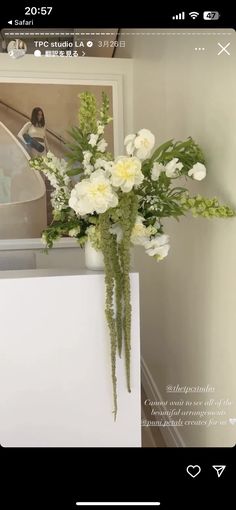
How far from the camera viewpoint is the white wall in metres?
0.67

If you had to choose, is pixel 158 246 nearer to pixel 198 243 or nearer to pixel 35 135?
pixel 198 243

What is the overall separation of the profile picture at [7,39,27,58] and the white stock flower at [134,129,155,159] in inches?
10.5

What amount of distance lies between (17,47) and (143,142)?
0.94ft

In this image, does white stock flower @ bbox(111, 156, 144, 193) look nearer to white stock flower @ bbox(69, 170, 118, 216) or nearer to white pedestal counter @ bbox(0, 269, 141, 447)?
white stock flower @ bbox(69, 170, 118, 216)

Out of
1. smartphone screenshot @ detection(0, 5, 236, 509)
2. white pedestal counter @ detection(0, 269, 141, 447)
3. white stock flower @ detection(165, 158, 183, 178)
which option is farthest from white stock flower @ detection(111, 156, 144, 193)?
white pedestal counter @ detection(0, 269, 141, 447)

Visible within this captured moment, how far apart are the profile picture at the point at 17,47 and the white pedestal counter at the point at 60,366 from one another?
0.45m

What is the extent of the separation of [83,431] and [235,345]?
16.3 inches
